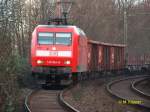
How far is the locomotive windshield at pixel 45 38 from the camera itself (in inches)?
944

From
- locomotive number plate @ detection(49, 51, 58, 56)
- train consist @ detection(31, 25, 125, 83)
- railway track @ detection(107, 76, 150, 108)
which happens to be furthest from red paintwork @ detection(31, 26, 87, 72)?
railway track @ detection(107, 76, 150, 108)

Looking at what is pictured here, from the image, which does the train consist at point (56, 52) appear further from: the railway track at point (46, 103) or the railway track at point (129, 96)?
the railway track at point (46, 103)

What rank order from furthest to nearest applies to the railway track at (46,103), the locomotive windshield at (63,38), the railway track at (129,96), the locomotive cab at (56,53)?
the locomotive windshield at (63,38), the locomotive cab at (56,53), the railway track at (129,96), the railway track at (46,103)

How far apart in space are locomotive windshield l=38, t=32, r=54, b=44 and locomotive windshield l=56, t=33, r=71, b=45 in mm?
285

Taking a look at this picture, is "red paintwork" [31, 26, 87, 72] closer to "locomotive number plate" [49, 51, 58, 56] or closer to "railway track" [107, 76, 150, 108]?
"locomotive number plate" [49, 51, 58, 56]

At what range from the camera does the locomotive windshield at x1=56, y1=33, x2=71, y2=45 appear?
23834 mm

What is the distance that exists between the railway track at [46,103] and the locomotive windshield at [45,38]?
344 centimetres

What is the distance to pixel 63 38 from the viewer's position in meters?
24.0

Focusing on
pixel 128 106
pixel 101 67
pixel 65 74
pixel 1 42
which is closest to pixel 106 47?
pixel 101 67

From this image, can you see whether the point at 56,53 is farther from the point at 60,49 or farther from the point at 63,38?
the point at 63,38

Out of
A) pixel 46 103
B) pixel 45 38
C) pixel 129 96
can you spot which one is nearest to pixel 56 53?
pixel 45 38

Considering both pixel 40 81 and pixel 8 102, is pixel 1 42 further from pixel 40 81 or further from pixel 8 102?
pixel 40 81

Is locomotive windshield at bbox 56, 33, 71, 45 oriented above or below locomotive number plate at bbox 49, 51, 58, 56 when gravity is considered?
above

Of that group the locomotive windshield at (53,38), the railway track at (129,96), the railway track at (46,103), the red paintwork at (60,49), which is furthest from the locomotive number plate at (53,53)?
the railway track at (129,96)
